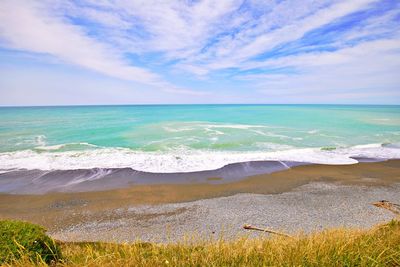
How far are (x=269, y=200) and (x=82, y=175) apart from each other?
1041cm

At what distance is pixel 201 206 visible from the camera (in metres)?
8.36

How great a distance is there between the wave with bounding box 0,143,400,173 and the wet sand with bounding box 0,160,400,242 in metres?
3.42

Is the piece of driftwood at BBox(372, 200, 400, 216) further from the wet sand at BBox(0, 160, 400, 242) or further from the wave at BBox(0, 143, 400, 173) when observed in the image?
the wave at BBox(0, 143, 400, 173)

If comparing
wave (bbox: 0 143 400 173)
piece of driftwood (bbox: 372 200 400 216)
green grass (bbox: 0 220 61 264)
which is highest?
green grass (bbox: 0 220 61 264)

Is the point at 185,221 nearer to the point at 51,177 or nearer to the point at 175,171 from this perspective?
the point at 175,171

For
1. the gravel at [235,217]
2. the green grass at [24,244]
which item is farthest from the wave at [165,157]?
the green grass at [24,244]

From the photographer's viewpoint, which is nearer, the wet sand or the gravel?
the gravel

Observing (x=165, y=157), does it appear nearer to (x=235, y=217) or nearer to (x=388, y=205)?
(x=235, y=217)

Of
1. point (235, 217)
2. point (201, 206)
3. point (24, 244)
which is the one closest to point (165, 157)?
point (201, 206)

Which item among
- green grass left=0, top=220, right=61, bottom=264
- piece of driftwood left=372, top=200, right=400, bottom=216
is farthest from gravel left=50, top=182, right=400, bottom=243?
green grass left=0, top=220, right=61, bottom=264

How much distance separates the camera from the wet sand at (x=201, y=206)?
272 inches

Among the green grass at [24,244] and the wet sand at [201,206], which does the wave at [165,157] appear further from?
the green grass at [24,244]

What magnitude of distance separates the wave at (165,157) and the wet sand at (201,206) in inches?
135

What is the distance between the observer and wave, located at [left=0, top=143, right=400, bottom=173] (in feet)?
46.0
